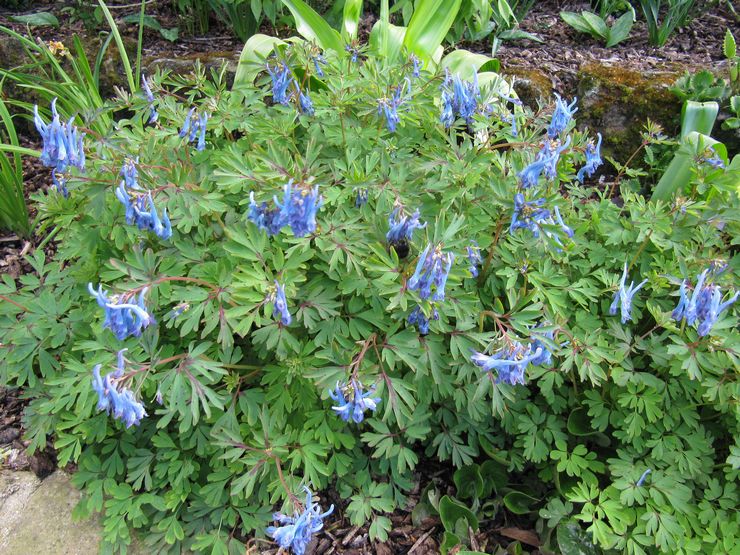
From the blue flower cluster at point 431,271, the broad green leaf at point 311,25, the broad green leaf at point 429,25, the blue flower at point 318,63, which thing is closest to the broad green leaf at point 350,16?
the broad green leaf at point 311,25

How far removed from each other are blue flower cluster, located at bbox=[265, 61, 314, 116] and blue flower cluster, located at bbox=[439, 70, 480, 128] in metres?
0.64

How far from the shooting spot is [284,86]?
2646 millimetres

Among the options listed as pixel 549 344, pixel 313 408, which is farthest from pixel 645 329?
pixel 313 408

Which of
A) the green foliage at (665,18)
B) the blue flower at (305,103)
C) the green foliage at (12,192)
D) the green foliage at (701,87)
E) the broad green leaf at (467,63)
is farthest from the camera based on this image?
the green foliage at (665,18)

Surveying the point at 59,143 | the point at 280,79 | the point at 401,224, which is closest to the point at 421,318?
the point at 401,224

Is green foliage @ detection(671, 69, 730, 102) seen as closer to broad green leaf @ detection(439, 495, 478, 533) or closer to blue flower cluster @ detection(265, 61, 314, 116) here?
blue flower cluster @ detection(265, 61, 314, 116)

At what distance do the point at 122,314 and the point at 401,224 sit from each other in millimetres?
1033

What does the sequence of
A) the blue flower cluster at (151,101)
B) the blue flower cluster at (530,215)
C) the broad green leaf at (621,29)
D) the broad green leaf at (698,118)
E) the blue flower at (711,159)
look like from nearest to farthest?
1. the blue flower cluster at (530,215)
2. the blue flower cluster at (151,101)
3. the blue flower at (711,159)
4. the broad green leaf at (698,118)
5. the broad green leaf at (621,29)

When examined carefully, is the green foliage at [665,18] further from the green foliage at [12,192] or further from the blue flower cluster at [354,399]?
the green foliage at [12,192]

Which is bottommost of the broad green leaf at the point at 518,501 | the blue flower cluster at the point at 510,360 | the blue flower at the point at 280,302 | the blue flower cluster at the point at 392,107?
the broad green leaf at the point at 518,501

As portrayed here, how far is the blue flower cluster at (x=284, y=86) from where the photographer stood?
2639 mm

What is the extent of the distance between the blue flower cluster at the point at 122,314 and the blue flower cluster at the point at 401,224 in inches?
37.1

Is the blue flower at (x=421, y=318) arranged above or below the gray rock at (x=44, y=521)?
above

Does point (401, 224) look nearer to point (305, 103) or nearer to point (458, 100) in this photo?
point (458, 100)
